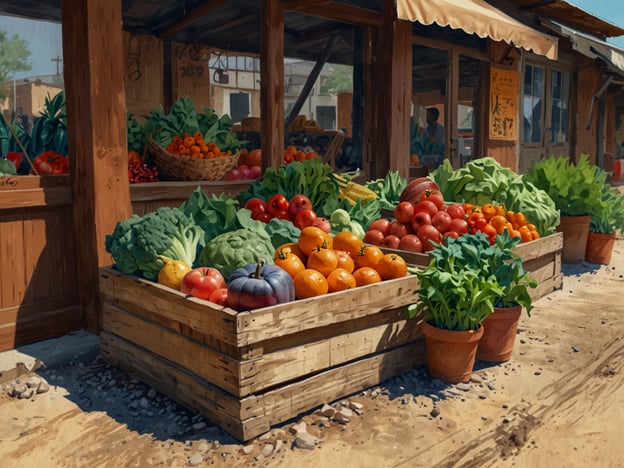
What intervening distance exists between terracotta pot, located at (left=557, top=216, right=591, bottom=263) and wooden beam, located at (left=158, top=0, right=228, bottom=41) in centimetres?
→ 507

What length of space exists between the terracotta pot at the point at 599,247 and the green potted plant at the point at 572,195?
6.8 inches

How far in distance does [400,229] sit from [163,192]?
219cm

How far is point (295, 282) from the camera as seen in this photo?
145 inches

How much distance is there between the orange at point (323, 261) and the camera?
12.7ft

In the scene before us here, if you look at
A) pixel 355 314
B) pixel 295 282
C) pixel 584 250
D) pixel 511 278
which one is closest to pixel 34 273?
pixel 295 282

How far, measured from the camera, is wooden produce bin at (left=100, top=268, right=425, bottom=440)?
3.25 m

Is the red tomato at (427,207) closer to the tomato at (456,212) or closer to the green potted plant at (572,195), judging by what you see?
the tomato at (456,212)

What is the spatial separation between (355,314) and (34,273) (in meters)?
2.59

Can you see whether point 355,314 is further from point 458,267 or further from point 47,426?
point 47,426

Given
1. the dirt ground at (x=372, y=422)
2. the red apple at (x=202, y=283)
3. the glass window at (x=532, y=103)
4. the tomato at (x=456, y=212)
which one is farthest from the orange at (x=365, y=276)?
the glass window at (x=532, y=103)

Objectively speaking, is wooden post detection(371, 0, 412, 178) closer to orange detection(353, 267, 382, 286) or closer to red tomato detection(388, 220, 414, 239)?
red tomato detection(388, 220, 414, 239)

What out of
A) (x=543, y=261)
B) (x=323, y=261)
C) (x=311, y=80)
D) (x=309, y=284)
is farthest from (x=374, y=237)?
(x=311, y=80)

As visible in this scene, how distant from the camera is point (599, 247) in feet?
25.7

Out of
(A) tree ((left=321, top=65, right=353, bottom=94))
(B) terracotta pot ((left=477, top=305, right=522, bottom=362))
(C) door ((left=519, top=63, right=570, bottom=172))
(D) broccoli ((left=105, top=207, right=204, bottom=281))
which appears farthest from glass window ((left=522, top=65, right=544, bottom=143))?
(A) tree ((left=321, top=65, right=353, bottom=94))
